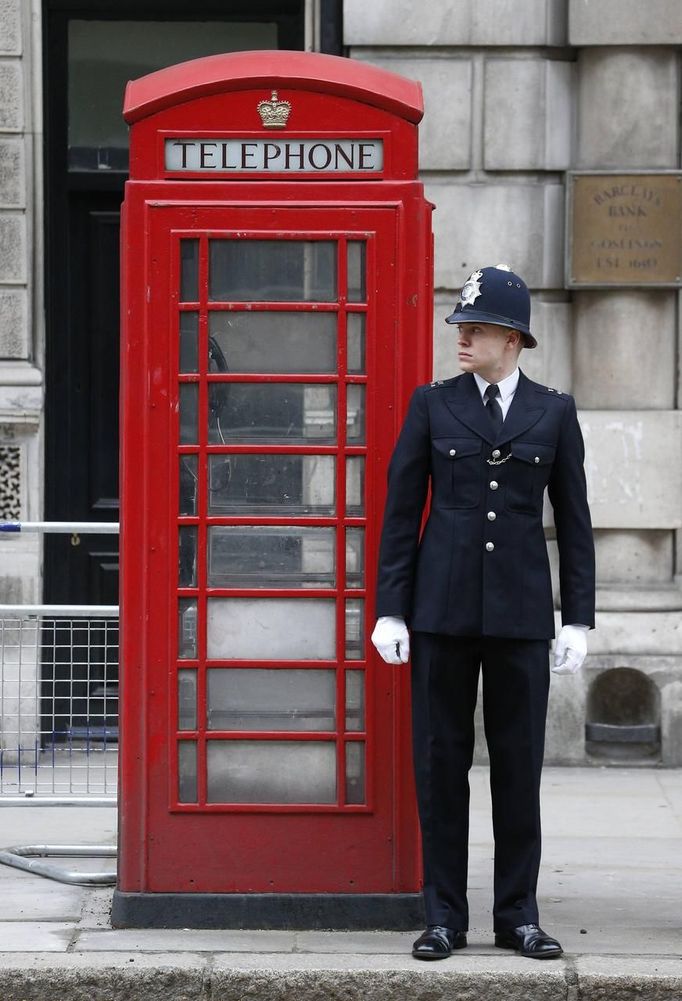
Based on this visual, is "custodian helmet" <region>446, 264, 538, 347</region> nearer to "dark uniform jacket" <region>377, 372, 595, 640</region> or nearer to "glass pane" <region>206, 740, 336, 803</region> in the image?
"dark uniform jacket" <region>377, 372, 595, 640</region>

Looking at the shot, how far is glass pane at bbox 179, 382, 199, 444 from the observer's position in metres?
5.08

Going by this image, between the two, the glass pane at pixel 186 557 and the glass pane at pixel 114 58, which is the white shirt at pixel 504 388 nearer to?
the glass pane at pixel 186 557

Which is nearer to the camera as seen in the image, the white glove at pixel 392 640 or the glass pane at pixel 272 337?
the white glove at pixel 392 640

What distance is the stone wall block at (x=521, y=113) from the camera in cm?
822

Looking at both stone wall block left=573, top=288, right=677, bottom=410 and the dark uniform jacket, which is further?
stone wall block left=573, top=288, right=677, bottom=410

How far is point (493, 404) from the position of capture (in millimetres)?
4965

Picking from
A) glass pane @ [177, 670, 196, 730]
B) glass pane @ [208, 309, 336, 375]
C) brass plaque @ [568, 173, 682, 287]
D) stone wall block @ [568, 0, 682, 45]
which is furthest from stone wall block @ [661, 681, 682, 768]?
glass pane @ [208, 309, 336, 375]

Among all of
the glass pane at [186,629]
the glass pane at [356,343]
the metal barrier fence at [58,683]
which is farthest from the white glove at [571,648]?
the metal barrier fence at [58,683]

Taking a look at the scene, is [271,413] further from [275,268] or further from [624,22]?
[624,22]

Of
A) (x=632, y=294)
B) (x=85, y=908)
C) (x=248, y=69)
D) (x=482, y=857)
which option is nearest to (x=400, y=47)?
(x=632, y=294)

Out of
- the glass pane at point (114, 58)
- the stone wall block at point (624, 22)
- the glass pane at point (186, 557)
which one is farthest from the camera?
the glass pane at point (114, 58)

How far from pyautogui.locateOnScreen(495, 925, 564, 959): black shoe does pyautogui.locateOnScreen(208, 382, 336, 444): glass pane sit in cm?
158

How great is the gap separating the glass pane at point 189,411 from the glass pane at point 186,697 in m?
0.73

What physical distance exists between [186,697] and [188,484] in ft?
2.17
